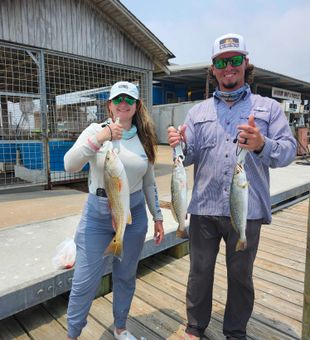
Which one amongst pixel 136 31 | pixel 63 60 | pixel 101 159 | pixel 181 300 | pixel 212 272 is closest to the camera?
pixel 101 159

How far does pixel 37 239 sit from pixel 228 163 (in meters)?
2.30

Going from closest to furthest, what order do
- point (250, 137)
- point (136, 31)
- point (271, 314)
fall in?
point (250, 137) < point (271, 314) < point (136, 31)

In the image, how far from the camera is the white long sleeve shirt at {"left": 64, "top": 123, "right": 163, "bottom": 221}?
75.7 inches

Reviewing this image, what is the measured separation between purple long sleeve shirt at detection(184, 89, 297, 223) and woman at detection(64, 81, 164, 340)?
36 centimetres

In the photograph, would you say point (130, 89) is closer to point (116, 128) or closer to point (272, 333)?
point (116, 128)

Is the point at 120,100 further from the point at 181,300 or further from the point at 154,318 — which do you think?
the point at 181,300

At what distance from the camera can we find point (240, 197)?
1.85m

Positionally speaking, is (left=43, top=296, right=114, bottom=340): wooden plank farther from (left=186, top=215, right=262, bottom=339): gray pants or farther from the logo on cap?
the logo on cap

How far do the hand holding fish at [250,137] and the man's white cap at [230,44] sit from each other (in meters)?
0.52

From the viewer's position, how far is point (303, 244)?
4434mm

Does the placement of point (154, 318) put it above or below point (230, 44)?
below

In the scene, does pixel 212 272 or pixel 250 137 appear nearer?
pixel 250 137

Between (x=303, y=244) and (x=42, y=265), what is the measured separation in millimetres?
3504

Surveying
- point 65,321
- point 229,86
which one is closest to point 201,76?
point 229,86
